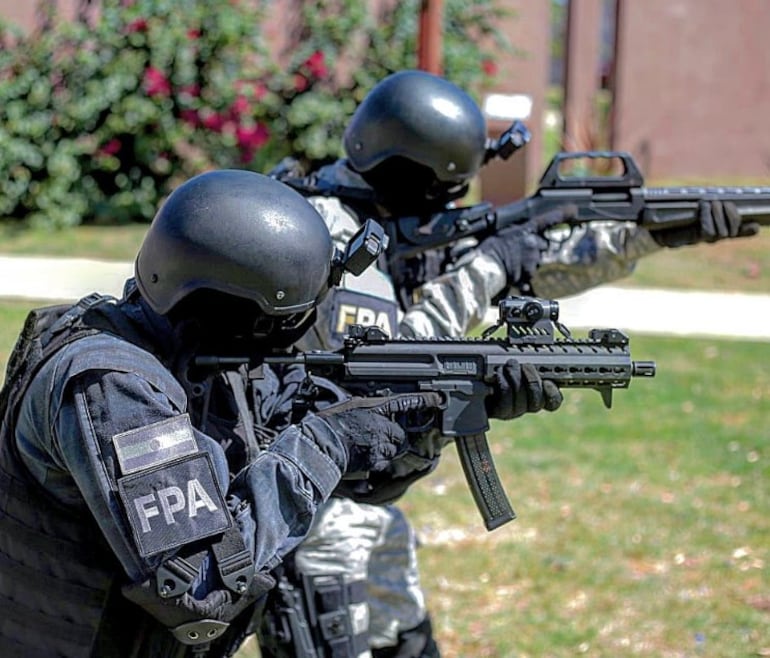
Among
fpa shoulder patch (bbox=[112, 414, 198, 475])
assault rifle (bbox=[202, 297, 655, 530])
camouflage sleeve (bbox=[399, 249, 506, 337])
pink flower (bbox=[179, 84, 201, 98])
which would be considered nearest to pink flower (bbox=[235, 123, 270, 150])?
pink flower (bbox=[179, 84, 201, 98])

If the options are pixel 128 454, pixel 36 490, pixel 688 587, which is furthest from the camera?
pixel 688 587

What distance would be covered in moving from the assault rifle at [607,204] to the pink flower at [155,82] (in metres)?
Answer: 7.31

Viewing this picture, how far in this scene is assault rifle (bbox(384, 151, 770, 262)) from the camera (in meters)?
4.42

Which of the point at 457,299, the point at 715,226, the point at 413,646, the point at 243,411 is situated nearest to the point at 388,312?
the point at 457,299

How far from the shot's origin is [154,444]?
236cm

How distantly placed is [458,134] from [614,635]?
185 cm

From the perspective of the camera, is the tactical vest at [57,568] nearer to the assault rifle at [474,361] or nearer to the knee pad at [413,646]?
the assault rifle at [474,361]

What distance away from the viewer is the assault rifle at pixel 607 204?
14.5 ft

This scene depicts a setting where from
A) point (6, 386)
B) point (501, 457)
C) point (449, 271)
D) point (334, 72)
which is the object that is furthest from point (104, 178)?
point (6, 386)

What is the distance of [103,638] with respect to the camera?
262 cm

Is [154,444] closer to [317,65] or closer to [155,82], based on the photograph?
[155,82]

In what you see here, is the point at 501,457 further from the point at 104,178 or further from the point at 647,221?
the point at 104,178

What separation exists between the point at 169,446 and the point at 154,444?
0.03m

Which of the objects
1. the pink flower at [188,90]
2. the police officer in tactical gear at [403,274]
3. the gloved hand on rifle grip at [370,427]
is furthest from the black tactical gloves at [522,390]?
the pink flower at [188,90]
